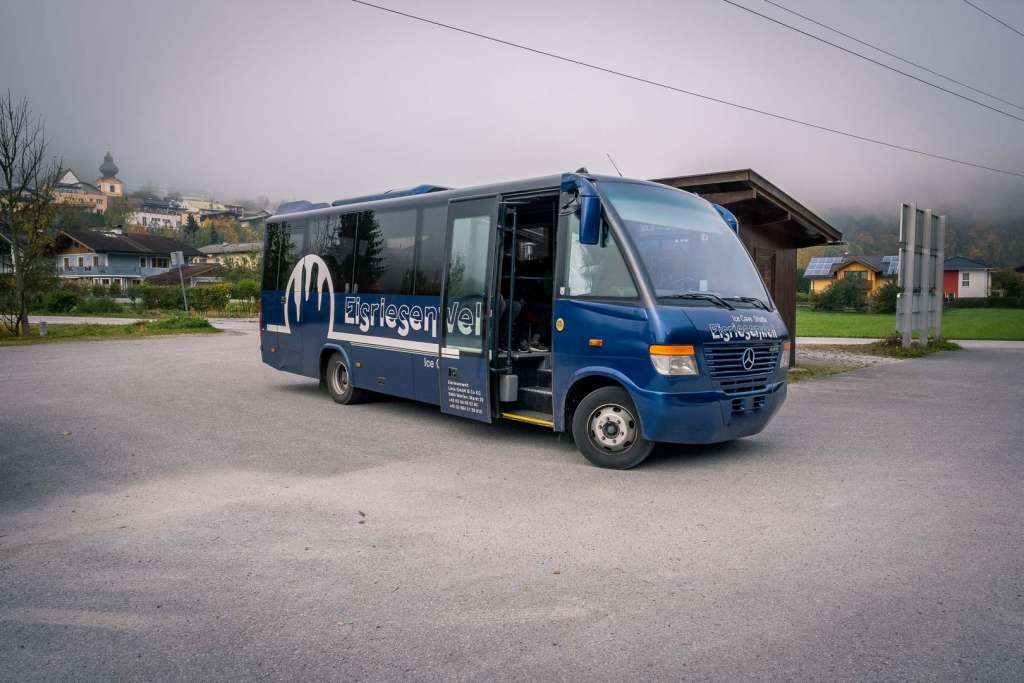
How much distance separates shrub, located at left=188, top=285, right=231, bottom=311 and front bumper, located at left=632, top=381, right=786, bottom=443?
37366mm

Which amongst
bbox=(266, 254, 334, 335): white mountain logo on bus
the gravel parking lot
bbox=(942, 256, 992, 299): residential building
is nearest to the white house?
bbox=(942, 256, 992, 299): residential building

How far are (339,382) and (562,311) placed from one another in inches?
202

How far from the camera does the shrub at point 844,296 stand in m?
59.0

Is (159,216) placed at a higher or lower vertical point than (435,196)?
higher

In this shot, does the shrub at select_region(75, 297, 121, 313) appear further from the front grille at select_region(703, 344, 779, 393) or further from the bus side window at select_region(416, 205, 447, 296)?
the front grille at select_region(703, 344, 779, 393)

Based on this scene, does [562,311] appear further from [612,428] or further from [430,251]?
[430,251]

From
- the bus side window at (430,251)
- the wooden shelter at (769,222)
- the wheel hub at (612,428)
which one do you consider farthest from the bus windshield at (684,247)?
the wooden shelter at (769,222)

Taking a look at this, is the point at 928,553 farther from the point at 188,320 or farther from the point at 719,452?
the point at 188,320

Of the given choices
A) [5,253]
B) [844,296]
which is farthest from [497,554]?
[844,296]

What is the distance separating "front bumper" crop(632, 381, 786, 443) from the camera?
6957mm

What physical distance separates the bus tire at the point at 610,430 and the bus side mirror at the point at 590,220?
146 centimetres

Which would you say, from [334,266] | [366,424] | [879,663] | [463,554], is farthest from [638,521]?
[334,266]

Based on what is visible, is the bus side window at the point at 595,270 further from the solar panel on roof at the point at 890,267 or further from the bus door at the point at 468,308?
the solar panel on roof at the point at 890,267

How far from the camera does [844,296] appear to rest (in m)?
59.4
